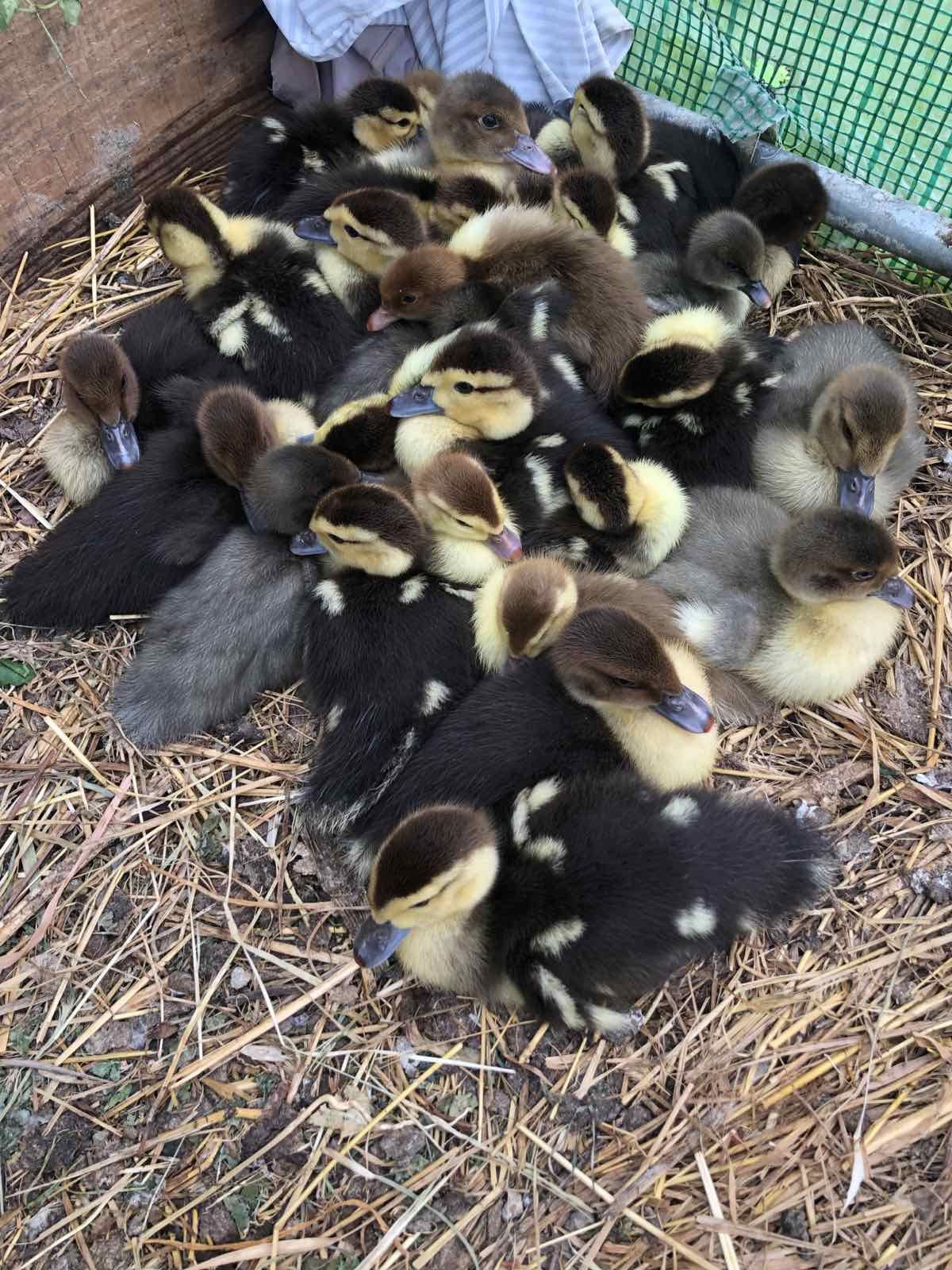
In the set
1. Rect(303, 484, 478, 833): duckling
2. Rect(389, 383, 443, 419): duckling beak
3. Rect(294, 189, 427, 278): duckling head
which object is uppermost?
Rect(294, 189, 427, 278): duckling head

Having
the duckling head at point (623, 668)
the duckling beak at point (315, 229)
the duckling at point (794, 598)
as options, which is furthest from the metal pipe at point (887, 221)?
the duckling head at point (623, 668)

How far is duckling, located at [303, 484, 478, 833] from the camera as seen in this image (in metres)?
1.83

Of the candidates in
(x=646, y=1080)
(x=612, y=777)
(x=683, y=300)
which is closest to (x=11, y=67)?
(x=683, y=300)

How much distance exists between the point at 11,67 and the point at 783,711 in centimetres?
220

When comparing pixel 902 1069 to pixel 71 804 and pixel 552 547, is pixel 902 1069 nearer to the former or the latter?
pixel 552 547

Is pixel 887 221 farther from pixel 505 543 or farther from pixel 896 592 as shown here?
pixel 505 543

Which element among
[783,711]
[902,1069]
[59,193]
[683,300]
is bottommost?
[902,1069]

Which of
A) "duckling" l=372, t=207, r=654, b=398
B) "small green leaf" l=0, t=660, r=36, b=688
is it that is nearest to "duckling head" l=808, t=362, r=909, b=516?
"duckling" l=372, t=207, r=654, b=398

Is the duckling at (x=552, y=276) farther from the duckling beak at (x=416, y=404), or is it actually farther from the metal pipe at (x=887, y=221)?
the metal pipe at (x=887, y=221)

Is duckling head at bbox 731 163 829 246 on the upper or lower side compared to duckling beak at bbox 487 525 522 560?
upper

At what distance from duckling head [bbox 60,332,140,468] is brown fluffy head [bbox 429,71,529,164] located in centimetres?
102

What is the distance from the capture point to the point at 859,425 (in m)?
1.98

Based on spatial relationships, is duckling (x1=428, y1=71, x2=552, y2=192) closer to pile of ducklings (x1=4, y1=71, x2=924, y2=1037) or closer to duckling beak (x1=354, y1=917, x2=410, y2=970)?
pile of ducklings (x1=4, y1=71, x2=924, y2=1037)

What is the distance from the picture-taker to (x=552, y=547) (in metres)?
2.07
